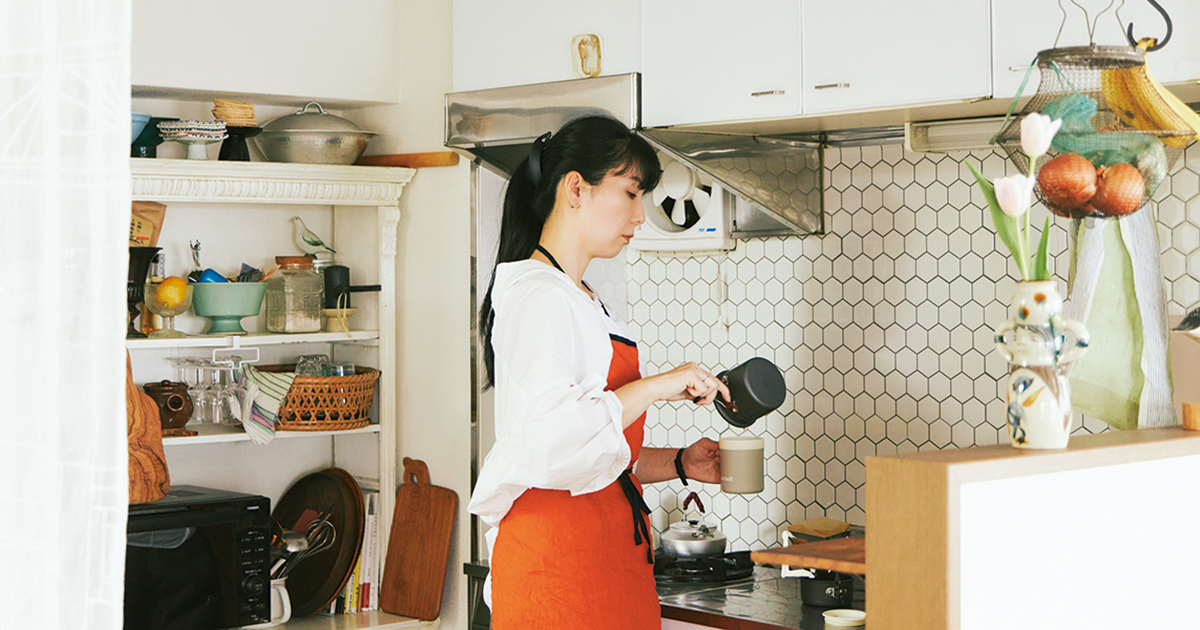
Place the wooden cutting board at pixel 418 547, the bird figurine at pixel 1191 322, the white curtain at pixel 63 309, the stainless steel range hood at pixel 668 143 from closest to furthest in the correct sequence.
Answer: the white curtain at pixel 63 309, the bird figurine at pixel 1191 322, the stainless steel range hood at pixel 668 143, the wooden cutting board at pixel 418 547

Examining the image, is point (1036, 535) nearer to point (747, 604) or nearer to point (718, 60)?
point (747, 604)

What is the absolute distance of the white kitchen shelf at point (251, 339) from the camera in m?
2.76

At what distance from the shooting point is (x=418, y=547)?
2969mm

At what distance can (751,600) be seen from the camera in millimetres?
2326

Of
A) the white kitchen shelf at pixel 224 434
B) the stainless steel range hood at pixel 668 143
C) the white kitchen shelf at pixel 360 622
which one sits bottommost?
the white kitchen shelf at pixel 360 622

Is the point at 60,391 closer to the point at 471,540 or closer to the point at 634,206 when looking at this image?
the point at 634,206

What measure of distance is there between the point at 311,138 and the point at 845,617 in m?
1.82

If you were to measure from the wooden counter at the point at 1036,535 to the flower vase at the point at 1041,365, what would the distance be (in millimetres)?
35

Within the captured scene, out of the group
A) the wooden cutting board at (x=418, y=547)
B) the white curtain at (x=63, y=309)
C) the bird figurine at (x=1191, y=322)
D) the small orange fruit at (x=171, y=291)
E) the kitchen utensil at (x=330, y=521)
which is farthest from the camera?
the kitchen utensil at (x=330, y=521)

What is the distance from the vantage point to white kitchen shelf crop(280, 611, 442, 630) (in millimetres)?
2900

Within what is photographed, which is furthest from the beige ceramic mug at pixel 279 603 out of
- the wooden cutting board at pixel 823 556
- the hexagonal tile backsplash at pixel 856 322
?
the wooden cutting board at pixel 823 556

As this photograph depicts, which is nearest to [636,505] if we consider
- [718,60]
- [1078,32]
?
[718,60]

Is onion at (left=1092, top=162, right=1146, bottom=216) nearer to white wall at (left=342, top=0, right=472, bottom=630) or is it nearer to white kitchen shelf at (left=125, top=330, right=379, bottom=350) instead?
white wall at (left=342, top=0, right=472, bottom=630)

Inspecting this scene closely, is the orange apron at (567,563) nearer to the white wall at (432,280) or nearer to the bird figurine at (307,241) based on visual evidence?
the white wall at (432,280)
